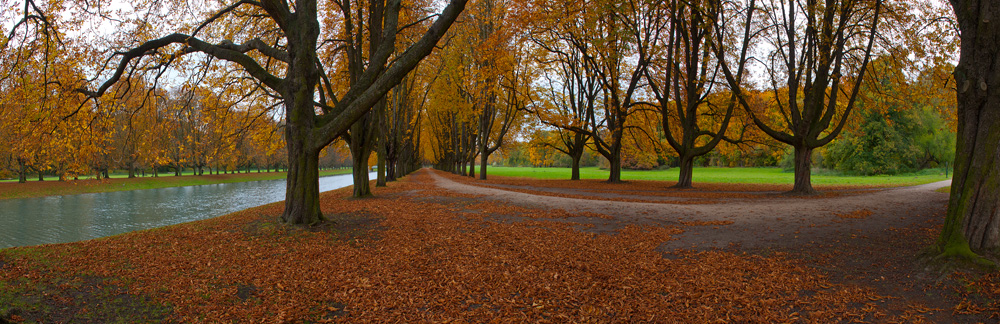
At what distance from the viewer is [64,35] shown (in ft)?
22.2

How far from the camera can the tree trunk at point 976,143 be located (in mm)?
4336

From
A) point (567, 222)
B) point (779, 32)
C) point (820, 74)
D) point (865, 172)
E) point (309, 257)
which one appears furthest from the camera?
point (865, 172)

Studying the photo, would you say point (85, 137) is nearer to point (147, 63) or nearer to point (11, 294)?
point (147, 63)

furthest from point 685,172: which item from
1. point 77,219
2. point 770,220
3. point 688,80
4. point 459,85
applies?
point 77,219

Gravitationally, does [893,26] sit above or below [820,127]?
above

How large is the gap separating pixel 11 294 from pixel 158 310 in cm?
139

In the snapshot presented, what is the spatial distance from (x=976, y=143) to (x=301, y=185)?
33.0 feet

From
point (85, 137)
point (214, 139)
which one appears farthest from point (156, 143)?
point (85, 137)

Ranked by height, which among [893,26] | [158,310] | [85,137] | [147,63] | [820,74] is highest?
[893,26]

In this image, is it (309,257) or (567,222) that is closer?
(309,257)

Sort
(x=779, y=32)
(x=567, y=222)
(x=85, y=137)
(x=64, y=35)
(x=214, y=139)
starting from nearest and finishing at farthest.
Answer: (x=64, y=35) < (x=85, y=137) < (x=567, y=222) < (x=214, y=139) < (x=779, y=32)

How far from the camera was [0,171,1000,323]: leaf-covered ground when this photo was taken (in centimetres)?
372

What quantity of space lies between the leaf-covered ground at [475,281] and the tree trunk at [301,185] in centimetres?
75

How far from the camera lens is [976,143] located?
453 cm
